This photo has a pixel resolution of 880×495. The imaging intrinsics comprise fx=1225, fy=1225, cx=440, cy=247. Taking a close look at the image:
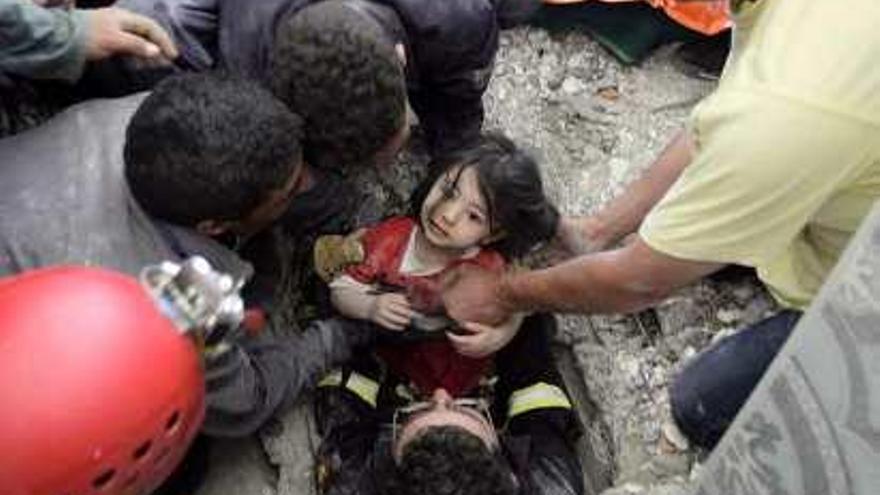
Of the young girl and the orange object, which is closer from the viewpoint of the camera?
the young girl

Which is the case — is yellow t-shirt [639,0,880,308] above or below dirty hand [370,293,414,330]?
above

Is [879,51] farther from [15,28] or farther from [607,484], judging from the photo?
[15,28]

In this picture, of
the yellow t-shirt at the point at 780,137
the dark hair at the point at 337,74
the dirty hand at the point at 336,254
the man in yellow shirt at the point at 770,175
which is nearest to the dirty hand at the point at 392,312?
the dirty hand at the point at 336,254

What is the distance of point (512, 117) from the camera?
3137mm

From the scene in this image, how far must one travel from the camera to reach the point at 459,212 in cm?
251

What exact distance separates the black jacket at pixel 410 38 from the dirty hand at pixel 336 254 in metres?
0.38

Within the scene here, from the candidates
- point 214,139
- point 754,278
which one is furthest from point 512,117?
point 214,139

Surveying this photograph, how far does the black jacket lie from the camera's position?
2.51m

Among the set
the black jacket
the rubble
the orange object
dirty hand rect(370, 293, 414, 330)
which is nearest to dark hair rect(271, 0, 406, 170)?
the black jacket

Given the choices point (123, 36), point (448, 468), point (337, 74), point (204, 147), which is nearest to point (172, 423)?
point (204, 147)

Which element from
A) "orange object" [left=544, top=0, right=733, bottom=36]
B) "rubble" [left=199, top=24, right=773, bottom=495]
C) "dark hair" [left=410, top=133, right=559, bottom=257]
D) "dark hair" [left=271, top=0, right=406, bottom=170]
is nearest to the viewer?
"dark hair" [left=271, top=0, right=406, bottom=170]

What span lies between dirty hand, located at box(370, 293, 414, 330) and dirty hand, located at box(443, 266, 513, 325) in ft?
0.28

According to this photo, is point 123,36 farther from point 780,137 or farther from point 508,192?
point 780,137

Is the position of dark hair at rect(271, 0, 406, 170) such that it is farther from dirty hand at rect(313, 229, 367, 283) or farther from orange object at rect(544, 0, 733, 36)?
orange object at rect(544, 0, 733, 36)
